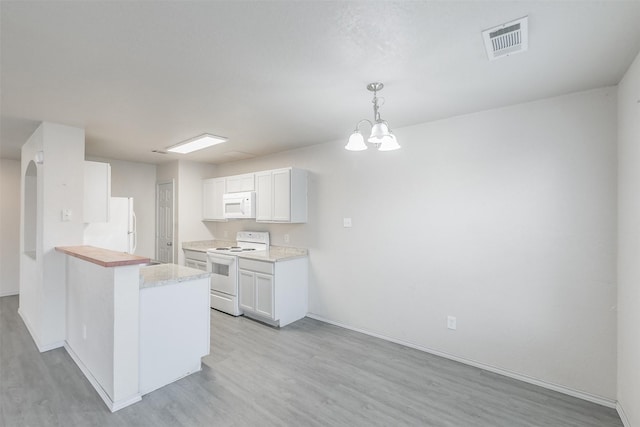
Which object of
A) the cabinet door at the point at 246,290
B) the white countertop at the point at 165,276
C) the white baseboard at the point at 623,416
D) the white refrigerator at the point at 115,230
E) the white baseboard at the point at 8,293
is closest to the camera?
the white baseboard at the point at 623,416

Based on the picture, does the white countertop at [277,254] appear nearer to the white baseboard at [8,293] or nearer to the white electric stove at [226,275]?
the white electric stove at [226,275]

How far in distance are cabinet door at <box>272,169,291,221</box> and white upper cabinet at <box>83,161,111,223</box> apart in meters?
2.05

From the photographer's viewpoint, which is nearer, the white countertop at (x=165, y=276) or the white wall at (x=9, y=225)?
the white countertop at (x=165, y=276)

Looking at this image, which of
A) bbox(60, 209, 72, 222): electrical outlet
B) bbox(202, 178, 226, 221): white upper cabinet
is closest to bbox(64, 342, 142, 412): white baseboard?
bbox(60, 209, 72, 222): electrical outlet

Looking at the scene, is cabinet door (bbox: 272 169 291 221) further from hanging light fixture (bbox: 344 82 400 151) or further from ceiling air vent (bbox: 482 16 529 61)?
ceiling air vent (bbox: 482 16 529 61)

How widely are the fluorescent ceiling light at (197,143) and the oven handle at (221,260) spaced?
1.63 meters

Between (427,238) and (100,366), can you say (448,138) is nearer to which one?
(427,238)

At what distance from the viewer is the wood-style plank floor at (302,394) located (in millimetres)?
2098

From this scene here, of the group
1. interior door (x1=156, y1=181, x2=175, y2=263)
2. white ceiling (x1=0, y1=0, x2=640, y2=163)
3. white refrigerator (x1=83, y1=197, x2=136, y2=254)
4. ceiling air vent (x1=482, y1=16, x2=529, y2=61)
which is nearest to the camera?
white ceiling (x1=0, y1=0, x2=640, y2=163)

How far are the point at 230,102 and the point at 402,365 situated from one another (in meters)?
2.93

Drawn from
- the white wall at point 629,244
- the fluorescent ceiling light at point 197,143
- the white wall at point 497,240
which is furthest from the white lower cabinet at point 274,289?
the white wall at point 629,244

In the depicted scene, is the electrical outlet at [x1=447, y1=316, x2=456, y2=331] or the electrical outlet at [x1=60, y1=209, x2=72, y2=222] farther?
the electrical outlet at [x1=60, y1=209, x2=72, y2=222]

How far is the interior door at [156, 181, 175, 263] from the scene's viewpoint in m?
5.41

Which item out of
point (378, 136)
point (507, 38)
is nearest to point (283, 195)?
point (378, 136)
